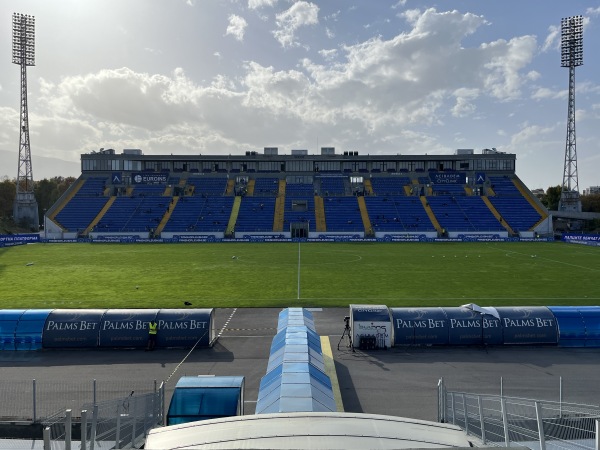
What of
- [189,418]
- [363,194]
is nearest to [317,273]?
[189,418]

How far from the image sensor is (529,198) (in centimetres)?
9738

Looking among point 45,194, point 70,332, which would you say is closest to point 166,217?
point 45,194

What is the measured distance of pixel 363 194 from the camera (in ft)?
336

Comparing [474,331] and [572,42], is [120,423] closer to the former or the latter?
[474,331]

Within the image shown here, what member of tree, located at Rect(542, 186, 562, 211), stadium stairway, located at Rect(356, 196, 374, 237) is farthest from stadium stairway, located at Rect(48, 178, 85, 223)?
tree, located at Rect(542, 186, 562, 211)

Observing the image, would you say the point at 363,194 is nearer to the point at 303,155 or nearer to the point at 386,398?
the point at 303,155

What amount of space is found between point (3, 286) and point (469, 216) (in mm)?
79061

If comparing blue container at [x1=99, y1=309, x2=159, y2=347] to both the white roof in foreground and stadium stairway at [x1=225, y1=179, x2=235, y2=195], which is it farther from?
stadium stairway at [x1=225, y1=179, x2=235, y2=195]

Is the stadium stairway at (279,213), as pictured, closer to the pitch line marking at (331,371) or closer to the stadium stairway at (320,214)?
the stadium stairway at (320,214)

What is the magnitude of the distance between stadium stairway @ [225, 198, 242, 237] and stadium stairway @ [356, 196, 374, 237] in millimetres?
25702

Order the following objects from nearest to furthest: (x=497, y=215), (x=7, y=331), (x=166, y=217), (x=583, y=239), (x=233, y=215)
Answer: (x=7, y=331) < (x=583, y=239) < (x=497, y=215) < (x=166, y=217) < (x=233, y=215)

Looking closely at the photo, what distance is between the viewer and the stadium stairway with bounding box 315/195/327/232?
8812cm

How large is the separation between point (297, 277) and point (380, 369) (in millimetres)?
22738

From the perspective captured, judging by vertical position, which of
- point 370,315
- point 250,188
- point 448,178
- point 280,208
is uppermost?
point 448,178
